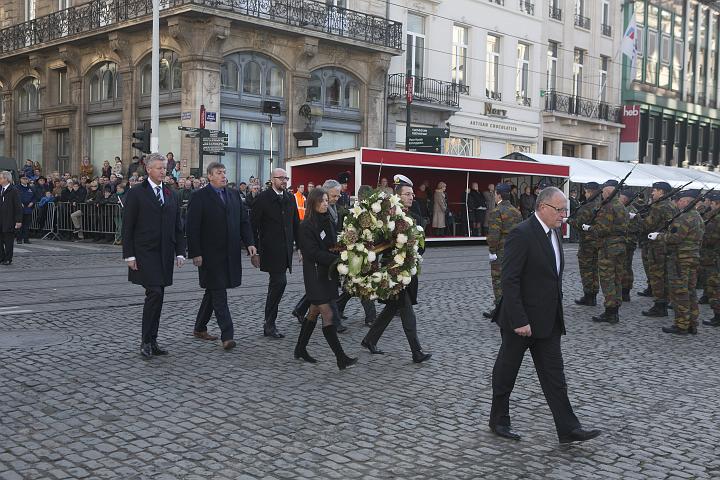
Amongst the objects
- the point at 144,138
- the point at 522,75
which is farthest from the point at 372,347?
the point at 522,75

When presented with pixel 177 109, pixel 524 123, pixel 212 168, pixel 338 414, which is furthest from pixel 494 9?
pixel 338 414

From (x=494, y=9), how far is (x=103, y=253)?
23906mm

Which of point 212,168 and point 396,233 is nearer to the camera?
point 396,233

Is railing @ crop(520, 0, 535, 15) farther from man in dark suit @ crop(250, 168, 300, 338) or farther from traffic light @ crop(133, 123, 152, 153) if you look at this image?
man in dark suit @ crop(250, 168, 300, 338)

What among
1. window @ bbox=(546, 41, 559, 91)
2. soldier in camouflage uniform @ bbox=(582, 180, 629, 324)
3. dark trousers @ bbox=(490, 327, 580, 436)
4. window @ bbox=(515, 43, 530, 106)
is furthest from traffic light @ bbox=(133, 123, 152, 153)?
window @ bbox=(546, 41, 559, 91)

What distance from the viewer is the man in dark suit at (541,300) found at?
568 cm

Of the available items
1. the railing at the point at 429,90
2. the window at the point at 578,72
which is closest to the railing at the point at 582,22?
the window at the point at 578,72

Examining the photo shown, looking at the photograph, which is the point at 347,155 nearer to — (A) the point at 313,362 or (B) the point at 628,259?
(B) the point at 628,259

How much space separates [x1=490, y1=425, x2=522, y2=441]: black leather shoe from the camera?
5.76 metres

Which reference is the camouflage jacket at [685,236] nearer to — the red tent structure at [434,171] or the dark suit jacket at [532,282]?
the dark suit jacket at [532,282]

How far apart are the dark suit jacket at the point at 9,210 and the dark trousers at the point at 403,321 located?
1033 cm

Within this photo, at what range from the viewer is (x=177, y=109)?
27125 millimetres

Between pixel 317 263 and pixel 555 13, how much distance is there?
3679 cm

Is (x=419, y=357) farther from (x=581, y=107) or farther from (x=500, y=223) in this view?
(x=581, y=107)
